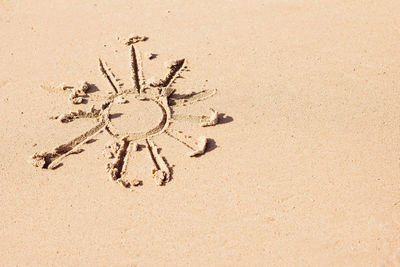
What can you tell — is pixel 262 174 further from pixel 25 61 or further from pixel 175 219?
pixel 25 61

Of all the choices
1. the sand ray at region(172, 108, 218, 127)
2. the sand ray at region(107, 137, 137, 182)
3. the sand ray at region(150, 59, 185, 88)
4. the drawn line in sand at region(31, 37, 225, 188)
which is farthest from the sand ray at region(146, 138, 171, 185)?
the sand ray at region(150, 59, 185, 88)

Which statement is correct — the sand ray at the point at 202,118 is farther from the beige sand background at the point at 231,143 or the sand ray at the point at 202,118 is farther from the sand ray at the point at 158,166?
the sand ray at the point at 158,166

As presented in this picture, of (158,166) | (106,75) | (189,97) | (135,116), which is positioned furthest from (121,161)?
(106,75)

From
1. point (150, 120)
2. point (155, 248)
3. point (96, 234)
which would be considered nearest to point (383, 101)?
point (150, 120)

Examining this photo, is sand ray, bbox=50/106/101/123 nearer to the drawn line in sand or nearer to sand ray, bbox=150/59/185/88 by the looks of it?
the drawn line in sand

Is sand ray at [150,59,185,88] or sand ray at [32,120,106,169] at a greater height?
sand ray at [150,59,185,88]

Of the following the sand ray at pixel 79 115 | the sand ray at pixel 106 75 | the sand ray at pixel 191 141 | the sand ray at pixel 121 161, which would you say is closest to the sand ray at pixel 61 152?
the sand ray at pixel 79 115

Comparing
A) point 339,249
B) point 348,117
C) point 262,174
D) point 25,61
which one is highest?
point 25,61
